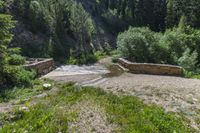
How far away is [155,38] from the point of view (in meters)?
16.8

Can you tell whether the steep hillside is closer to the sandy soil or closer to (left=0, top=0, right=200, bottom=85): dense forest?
(left=0, top=0, right=200, bottom=85): dense forest

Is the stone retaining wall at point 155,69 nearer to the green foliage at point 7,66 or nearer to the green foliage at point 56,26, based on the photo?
the green foliage at point 7,66

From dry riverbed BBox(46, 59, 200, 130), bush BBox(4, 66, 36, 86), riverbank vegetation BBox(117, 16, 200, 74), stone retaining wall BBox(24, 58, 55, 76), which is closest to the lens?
dry riverbed BBox(46, 59, 200, 130)

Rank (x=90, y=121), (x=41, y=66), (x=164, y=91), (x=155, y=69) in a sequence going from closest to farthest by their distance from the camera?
(x=90, y=121), (x=164, y=91), (x=41, y=66), (x=155, y=69)

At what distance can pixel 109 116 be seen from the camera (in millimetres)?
7289

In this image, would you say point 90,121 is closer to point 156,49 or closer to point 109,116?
point 109,116

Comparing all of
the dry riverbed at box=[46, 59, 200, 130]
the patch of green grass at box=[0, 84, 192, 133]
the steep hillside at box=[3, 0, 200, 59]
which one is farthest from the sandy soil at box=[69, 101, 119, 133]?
the steep hillside at box=[3, 0, 200, 59]

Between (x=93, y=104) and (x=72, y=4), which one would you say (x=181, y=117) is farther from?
(x=72, y=4)

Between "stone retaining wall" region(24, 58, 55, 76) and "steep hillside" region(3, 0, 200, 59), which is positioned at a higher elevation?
"steep hillside" region(3, 0, 200, 59)

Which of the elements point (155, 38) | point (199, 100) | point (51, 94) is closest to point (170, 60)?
point (155, 38)

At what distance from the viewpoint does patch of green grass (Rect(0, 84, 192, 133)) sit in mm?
6594

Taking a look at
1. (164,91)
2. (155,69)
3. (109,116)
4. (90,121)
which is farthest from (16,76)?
(155,69)

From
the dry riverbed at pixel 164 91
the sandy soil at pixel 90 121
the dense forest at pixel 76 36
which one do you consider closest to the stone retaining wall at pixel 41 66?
the dense forest at pixel 76 36

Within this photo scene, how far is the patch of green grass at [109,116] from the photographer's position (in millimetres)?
6594
